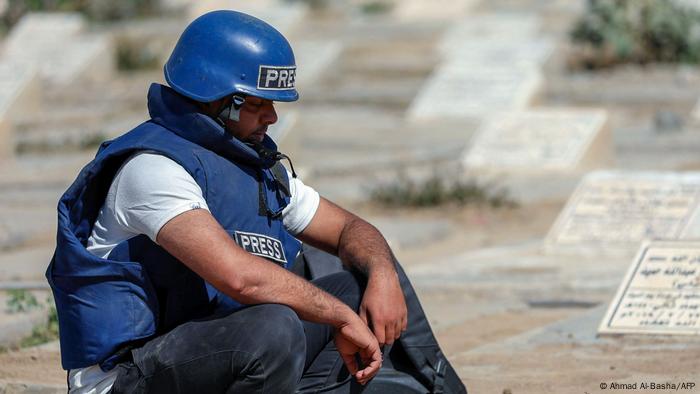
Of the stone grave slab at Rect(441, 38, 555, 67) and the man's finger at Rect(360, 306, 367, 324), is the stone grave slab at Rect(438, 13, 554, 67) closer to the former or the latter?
the stone grave slab at Rect(441, 38, 555, 67)

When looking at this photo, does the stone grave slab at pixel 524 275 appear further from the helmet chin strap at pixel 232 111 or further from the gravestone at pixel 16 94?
the gravestone at pixel 16 94

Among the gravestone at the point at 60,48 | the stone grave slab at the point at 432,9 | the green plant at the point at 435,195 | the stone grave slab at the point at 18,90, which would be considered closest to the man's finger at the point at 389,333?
the green plant at the point at 435,195

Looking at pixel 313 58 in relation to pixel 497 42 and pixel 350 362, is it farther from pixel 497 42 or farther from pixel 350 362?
pixel 350 362

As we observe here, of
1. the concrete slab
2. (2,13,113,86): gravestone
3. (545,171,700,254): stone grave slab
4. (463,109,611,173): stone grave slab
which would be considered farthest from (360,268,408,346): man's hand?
(2,13,113,86): gravestone

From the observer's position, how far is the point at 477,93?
14.9 m

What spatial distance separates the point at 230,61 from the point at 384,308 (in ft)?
2.35

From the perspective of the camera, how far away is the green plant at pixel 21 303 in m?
5.87

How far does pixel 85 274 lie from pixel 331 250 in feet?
2.73

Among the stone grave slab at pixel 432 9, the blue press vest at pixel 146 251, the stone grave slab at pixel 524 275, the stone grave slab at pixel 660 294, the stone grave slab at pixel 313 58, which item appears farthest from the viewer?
the stone grave slab at pixel 432 9

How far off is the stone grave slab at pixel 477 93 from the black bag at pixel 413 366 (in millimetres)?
10504

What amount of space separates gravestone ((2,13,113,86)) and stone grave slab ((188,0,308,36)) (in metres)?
1.57

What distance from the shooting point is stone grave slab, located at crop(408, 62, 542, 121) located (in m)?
14.5

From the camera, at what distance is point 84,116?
14922 millimetres

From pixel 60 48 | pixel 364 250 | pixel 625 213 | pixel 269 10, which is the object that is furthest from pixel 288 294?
pixel 269 10
